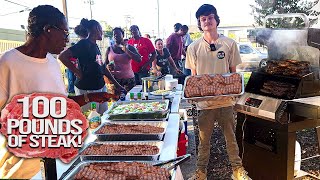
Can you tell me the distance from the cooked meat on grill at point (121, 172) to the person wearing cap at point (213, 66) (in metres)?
1.59

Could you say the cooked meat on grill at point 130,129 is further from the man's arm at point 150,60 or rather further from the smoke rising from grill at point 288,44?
the man's arm at point 150,60

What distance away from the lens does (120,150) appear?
5.78ft

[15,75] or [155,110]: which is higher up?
[15,75]

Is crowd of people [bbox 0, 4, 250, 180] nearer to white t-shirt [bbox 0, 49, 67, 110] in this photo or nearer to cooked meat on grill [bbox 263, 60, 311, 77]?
white t-shirt [bbox 0, 49, 67, 110]

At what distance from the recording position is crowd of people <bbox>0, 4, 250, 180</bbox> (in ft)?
5.66

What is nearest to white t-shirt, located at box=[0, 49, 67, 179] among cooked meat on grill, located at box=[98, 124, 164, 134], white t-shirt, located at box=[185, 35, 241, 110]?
cooked meat on grill, located at box=[98, 124, 164, 134]

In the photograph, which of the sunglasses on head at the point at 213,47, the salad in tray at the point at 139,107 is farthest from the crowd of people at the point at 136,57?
the sunglasses on head at the point at 213,47

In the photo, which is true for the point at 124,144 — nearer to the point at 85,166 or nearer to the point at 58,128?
the point at 85,166

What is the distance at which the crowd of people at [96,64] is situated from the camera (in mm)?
1725

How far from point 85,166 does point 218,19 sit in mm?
2143

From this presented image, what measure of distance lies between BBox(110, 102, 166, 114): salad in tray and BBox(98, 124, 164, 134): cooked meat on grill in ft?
1.19

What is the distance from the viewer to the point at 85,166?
1554 mm

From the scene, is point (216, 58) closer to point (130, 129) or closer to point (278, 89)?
point (278, 89)

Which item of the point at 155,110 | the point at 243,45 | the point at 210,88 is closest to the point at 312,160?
the point at 210,88
